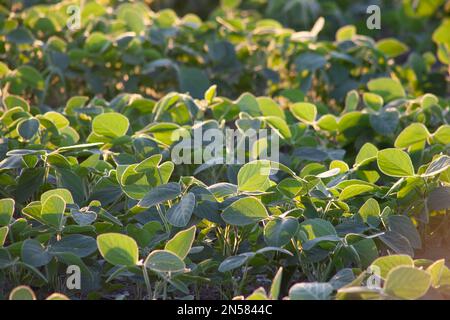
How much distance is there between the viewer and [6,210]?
1390 millimetres

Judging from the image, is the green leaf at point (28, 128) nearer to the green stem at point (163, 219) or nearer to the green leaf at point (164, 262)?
the green stem at point (163, 219)

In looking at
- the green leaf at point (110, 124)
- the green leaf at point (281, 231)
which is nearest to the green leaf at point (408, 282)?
the green leaf at point (281, 231)

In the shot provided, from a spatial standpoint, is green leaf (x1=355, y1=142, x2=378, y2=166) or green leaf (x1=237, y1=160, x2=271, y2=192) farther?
green leaf (x1=355, y1=142, x2=378, y2=166)

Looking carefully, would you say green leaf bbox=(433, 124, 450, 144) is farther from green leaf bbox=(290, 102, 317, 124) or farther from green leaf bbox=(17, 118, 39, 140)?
green leaf bbox=(17, 118, 39, 140)

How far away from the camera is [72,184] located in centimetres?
156

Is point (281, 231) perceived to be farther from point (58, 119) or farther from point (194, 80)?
point (194, 80)

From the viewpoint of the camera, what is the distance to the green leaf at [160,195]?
1393 millimetres

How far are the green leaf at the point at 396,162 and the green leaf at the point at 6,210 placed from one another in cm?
71

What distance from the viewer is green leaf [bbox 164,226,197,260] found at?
1.30m

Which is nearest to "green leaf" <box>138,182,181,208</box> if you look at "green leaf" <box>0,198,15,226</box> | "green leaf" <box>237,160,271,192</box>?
"green leaf" <box>237,160,271,192</box>

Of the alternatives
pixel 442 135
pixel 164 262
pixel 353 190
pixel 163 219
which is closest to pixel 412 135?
pixel 442 135

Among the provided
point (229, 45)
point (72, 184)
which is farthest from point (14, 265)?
point (229, 45)

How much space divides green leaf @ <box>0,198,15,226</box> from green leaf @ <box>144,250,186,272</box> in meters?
0.30

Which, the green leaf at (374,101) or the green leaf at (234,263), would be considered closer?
the green leaf at (234,263)
